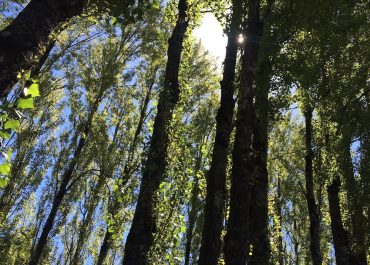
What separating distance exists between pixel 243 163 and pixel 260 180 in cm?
341

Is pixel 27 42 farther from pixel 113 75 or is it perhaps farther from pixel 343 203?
pixel 343 203

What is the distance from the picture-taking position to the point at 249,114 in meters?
6.93

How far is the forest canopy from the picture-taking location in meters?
6.21

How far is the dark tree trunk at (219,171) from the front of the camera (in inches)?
286

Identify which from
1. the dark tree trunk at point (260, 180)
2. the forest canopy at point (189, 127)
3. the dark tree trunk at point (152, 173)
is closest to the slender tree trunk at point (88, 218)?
the forest canopy at point (189, 127)

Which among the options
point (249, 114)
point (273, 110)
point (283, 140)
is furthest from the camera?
point (283, 140)

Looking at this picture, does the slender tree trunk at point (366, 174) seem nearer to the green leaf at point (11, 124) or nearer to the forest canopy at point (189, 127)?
the forest canopy at point (189, 127)

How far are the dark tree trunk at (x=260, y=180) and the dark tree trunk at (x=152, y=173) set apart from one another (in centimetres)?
317

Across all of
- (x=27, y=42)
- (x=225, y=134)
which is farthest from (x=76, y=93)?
(x=27, y=42)

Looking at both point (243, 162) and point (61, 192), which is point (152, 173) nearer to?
point (243, 162)

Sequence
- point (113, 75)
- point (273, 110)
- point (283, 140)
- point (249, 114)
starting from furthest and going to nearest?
point (283, 140), point (113, 75), point (273, 110), point (249, 114)

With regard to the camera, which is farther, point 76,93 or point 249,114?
point 76,93

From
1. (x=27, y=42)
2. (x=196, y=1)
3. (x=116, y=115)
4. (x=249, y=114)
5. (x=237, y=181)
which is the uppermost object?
(x=116, y=115)

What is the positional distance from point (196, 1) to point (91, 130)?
32.0 feet
